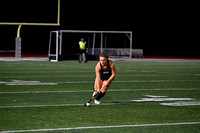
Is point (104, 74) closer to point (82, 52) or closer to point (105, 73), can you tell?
point (105, 73)

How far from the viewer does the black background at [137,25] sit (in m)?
42.6

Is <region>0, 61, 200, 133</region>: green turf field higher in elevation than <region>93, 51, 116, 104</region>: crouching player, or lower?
lower

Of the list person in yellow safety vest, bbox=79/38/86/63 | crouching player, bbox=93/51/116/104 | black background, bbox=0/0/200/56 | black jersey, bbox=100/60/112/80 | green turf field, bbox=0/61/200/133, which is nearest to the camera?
green turf field, bbox=0/61/200/133

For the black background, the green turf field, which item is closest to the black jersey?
the green turf field

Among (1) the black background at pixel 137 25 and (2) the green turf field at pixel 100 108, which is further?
(1) the black background at pixel 137 25

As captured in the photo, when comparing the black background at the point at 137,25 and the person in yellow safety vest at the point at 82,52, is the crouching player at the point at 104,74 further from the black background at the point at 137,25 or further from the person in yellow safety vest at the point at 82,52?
the black background at the point at 137,25

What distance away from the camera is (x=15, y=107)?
933cm

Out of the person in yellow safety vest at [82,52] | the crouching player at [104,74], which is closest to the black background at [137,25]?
the person in yellow safety vest at [82,52]

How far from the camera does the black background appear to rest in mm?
42616

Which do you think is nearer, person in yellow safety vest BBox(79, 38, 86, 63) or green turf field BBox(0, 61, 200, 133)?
green turf field BBox(0, 61, 200, 133)

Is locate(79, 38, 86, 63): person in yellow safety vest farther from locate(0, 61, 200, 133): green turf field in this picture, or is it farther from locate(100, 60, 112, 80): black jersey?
locate(100, 60, 112, 80): black jersey

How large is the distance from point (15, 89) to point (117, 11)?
104 ft

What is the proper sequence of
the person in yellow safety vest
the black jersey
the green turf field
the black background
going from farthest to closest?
1. the black background
2. the person in yellow safety vest
3. the black jersey
4. the green turf field

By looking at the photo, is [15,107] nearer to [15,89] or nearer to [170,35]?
[15,89]
